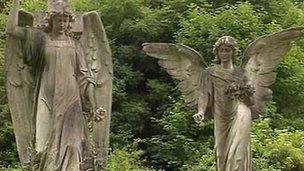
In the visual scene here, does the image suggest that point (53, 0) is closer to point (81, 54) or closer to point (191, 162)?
point (81, 54)

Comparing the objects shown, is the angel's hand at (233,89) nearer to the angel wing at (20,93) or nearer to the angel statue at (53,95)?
the angel statue at (53,95)

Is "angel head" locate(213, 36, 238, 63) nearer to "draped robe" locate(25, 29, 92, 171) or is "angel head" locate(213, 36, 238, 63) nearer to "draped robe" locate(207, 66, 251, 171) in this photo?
"draped robe" locate(207, 66, 251, 171)

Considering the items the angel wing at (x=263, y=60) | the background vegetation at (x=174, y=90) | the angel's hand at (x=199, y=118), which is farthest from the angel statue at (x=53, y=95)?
the background vegetation at (x=174, y=90)

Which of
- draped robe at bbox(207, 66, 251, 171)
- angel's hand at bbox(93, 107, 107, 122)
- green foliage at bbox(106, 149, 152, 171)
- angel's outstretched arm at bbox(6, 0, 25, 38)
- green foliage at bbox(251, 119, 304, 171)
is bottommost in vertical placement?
green foliage at bbox(106, 149, 152, 171)

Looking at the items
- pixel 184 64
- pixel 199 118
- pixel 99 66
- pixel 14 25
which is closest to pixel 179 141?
pixel 184 64

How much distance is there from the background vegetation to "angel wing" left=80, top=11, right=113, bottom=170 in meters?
6.95

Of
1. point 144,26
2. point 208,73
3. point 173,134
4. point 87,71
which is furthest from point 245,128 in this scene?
point 144,26

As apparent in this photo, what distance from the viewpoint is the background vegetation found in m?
17.0

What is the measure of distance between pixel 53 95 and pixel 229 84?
2269 millimetres

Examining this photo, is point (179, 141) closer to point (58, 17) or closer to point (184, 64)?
point (184, 64)

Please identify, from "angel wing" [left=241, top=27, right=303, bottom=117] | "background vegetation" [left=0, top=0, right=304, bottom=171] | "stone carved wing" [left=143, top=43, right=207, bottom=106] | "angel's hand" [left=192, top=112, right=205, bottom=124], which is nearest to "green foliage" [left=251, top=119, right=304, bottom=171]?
"background vegetation" [left=0, top=0, right=304, bottom=171]

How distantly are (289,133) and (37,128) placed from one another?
9.54 m

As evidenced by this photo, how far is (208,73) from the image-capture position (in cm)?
1006

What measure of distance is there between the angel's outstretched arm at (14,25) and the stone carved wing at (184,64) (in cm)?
204
